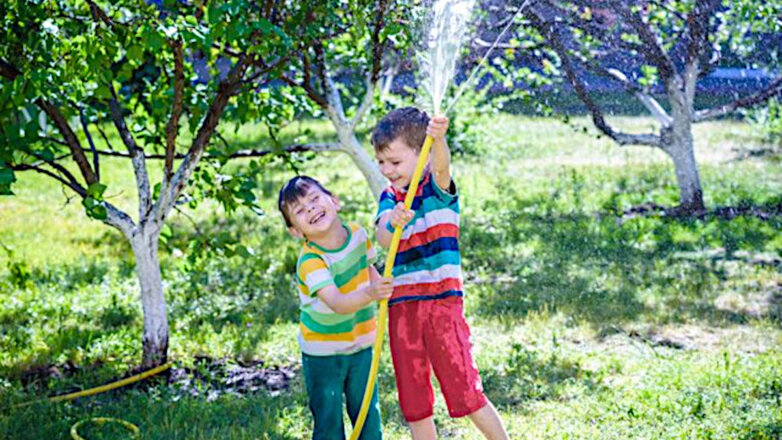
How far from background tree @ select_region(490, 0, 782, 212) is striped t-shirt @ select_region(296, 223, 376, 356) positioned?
3.68 m

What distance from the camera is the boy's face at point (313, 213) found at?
9.87ft

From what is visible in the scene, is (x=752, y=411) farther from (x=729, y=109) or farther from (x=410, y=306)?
(x=729, y=109)

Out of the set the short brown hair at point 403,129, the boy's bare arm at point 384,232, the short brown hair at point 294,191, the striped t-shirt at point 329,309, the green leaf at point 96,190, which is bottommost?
the striped t-shirt at point 329,309

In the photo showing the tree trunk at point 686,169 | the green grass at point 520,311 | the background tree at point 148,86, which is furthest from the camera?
the tree trunk at point 686,169

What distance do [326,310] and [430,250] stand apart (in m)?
0.36

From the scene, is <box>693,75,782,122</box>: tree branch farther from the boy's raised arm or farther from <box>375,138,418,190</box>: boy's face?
the boy's raised arm

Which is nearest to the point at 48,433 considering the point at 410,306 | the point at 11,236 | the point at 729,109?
the point at 410,306

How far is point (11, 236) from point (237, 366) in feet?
11.6

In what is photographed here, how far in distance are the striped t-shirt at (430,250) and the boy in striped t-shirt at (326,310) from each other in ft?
0.38

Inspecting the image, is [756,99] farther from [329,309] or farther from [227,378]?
[329,309]

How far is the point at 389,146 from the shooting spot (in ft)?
9.98

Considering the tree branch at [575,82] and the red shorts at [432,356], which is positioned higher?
the tree branch at [575,82]

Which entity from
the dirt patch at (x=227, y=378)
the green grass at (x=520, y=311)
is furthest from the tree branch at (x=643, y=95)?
the dirt patch at (x=227, y=378)

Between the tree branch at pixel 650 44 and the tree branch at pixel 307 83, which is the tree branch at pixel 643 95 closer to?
the tree branch at pixel 650 44
